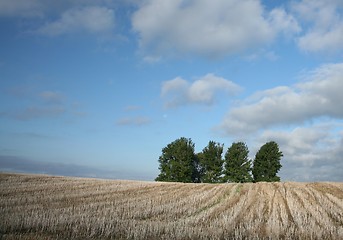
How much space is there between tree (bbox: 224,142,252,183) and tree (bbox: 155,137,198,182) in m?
7.23

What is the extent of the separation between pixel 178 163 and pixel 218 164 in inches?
332

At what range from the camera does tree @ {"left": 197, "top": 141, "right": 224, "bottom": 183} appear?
256 ft

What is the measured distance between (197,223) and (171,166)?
59.4m

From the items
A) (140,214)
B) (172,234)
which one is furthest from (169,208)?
(172,234)

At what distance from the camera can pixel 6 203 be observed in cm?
2289

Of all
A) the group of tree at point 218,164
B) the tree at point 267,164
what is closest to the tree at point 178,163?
the group of tree at point 218,164

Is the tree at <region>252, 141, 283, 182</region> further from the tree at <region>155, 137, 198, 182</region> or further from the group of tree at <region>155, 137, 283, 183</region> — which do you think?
the tree at <region>155, 137, 198, 182</region>

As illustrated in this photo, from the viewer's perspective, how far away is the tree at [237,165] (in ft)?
250

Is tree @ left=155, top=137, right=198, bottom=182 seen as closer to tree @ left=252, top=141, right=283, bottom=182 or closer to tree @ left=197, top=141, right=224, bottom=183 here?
tree @ left=197, top=141, right=224, bottom=183

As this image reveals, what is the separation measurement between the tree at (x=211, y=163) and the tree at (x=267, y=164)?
23.6ft

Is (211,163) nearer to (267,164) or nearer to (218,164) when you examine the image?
(218,164)

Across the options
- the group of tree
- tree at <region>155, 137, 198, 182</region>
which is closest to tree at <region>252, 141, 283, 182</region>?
the group of tree

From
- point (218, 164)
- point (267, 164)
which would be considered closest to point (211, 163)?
point (218, 164)

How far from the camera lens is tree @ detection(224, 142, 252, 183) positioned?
76175mm
